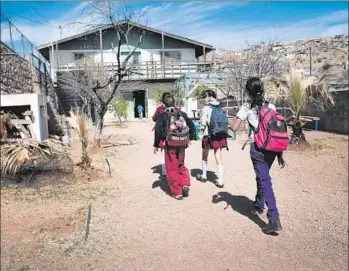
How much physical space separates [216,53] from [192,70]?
7.46ft

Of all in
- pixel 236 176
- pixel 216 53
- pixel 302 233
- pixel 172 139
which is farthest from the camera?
pixel 216 53

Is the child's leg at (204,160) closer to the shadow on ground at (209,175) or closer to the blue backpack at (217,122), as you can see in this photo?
the shadow on ground at (209,175)

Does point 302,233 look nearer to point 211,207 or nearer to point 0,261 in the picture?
point 211,207

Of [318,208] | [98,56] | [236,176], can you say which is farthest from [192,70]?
[318,208]

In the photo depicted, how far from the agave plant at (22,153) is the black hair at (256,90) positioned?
4420 millimetres

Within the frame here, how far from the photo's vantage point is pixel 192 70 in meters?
25.2

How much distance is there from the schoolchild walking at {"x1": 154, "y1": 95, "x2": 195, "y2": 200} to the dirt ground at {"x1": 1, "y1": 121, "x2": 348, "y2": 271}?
0.23m

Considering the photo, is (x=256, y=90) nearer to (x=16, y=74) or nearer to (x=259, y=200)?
(x=259, y=200)

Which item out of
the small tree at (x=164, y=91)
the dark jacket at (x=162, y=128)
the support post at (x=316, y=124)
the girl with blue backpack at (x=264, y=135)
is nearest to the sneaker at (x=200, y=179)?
the dark jacket at (x=162, y=128)

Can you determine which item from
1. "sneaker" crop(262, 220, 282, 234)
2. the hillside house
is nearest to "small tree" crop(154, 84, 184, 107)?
the hillside house

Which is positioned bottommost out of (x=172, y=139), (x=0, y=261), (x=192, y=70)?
(x=0, y=261)

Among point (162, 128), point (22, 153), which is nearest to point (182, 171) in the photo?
point (162, 128)

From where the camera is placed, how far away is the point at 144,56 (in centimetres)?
2572

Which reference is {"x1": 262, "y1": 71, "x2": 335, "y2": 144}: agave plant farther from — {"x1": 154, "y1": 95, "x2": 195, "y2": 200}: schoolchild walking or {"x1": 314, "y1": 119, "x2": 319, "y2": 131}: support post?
{"x1": 154, "y1": 95, "x2": 195, "y2": 200}: schoolchild walking
